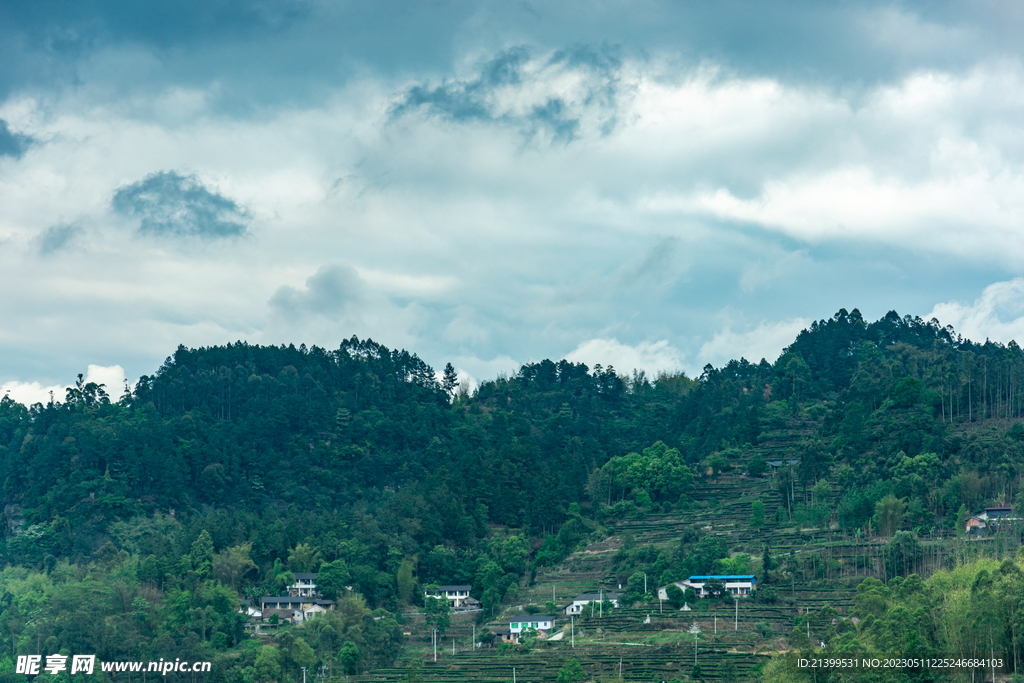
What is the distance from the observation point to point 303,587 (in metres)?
67.1

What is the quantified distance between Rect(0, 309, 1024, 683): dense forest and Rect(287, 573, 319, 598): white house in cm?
103

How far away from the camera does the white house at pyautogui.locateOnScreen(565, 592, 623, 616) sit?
5879 centimetres

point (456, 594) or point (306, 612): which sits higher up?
point (456, 594)

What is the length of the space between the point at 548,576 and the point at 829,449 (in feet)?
66.4

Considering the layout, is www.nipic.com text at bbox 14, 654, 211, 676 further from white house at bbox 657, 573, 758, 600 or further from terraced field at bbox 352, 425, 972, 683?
white house at bbox 657, 573, 758, 600

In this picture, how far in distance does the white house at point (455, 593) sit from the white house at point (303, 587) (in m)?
6.38

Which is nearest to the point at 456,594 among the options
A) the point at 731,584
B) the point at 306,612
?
the point at 306,612

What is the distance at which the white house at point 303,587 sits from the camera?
6694 centimetres

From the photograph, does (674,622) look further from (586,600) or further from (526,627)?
(526,627)

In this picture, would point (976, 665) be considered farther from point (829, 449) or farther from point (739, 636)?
point (829, 449)

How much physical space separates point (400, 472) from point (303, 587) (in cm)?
2108

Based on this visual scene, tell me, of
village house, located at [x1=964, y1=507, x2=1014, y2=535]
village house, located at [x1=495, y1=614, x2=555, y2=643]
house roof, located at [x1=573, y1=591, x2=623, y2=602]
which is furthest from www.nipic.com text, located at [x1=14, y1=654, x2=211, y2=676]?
village house, located at [x1=964, y1=507, x2=1014, y2=535]

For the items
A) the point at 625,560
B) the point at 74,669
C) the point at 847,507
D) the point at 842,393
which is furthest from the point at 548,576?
the point at 842,393

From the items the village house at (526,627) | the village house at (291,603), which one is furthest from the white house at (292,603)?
the village house at (526,627)
